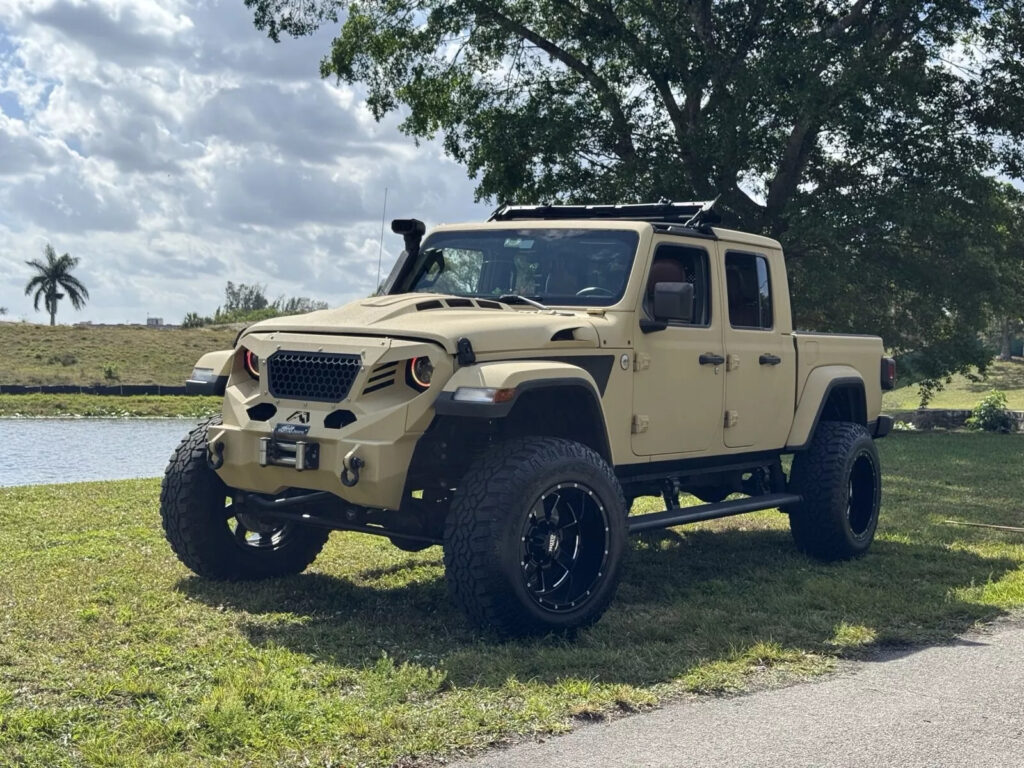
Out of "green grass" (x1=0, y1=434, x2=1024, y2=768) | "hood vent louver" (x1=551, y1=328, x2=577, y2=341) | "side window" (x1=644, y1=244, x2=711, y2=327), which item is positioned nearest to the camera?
"green grass" (x1=0, y1=434, x2=1024, y2=768)

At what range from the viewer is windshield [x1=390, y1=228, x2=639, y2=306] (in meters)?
7.55

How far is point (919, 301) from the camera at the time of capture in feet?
77.5

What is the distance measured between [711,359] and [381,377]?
2.41m

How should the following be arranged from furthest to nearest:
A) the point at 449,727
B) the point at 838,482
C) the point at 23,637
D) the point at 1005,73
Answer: the point at 1005,73 < the point at 838,482 < the point at 23,637 < the point at 449,727

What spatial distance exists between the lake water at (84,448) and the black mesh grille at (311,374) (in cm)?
1123

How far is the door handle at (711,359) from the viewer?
310 inches

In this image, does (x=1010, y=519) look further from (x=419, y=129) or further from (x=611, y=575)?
(x=419, y=129)

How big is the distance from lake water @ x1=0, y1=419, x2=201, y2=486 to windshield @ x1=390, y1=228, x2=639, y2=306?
403 inches

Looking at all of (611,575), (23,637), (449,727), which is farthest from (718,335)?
(23,637)

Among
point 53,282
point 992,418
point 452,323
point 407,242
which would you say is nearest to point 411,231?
point 407,242

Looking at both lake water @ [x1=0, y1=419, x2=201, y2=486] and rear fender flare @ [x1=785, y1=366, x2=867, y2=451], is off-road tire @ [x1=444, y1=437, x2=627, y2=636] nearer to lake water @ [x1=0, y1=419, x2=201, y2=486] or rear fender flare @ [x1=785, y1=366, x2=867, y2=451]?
rear fender flare @ [x1=785, y1=366, x2=867, y2=451]

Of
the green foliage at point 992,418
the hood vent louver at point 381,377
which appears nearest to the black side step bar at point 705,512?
the hood vent louver at point 381,377

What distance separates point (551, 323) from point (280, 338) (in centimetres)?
143

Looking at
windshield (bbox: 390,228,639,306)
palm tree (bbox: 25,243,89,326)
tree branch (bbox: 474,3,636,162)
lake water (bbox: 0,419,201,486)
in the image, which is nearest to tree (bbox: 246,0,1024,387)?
tree branch (bbox: 474,3,636,162)
